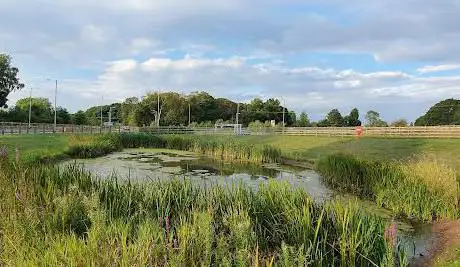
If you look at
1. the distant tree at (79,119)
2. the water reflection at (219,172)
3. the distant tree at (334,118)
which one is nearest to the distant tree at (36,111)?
the distant tree at (79,119)

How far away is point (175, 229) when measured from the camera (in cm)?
726

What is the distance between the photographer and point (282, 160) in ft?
102

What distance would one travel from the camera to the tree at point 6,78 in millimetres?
71750

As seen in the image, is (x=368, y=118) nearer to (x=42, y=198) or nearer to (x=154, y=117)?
(x=154, y=117)

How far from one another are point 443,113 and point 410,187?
96087 mm

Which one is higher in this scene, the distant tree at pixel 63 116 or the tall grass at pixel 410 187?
the distant tree at pixel 63 116

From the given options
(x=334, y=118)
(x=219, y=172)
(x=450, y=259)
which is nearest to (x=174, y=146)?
(x=219, y=172)

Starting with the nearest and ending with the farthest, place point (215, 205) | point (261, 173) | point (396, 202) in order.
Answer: point (215, 205)
point (396, 202)
point (261, 173)

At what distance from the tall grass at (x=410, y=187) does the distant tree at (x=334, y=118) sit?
88.0 m

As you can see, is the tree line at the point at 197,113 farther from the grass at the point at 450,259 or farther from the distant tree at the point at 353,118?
the grass at the point at 450,259

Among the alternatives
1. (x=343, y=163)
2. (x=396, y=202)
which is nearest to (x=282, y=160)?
(x=343, y=163)

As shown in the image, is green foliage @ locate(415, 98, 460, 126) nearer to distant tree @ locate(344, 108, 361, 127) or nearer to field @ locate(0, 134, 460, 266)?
distant tree @ locate(344, 108, 361, 127)

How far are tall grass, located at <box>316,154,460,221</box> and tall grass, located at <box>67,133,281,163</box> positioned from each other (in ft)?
43.4

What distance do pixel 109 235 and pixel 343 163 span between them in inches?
571
